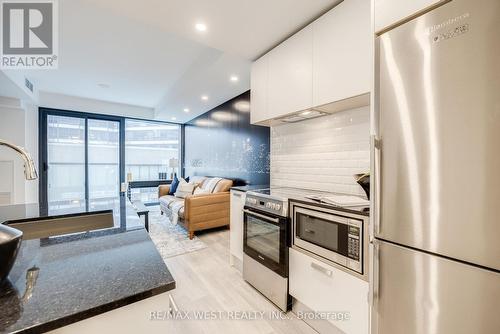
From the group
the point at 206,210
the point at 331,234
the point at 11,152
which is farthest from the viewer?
the point at 11,152

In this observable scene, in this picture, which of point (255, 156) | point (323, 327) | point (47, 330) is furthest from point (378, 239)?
point (255, 156)

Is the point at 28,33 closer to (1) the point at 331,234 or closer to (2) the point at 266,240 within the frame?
(2) the point at 266,240

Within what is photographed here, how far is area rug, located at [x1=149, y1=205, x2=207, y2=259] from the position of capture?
3.00m

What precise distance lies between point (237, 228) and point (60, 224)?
155 cm

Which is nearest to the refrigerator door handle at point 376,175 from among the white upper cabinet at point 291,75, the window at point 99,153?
the white upper cabinet at point 291,75

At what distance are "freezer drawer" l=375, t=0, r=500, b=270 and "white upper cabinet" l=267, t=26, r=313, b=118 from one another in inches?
35.0

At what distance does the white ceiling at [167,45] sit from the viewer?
5.69 feet

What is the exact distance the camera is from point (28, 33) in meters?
2.50

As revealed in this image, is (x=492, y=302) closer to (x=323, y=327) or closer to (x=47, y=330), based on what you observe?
(x=323, y=327)

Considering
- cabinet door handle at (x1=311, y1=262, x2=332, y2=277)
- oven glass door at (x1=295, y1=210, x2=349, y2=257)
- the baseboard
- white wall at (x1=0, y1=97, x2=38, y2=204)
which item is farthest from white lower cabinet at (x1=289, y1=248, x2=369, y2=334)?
white wall at (x1=0, y1=97, x2=38, y2=204)

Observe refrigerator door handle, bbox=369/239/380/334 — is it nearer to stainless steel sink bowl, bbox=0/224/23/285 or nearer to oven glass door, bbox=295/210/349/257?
oven glass door, bbox=295/210/349/257

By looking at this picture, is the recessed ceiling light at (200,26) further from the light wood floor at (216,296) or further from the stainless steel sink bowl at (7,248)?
the light wood floor at (216,296)

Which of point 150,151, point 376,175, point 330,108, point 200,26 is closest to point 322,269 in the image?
point 376,175

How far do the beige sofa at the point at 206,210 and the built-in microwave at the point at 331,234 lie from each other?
210 cm
